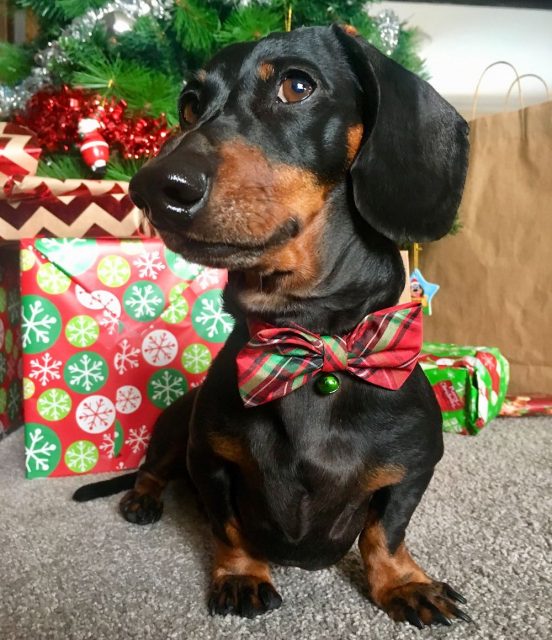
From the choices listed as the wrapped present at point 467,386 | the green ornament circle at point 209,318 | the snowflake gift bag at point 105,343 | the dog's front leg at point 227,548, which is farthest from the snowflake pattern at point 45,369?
the wrapped present at point 467,386

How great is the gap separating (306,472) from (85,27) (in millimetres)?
1402

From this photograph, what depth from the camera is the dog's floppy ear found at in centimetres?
75

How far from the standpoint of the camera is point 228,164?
2.11 ft

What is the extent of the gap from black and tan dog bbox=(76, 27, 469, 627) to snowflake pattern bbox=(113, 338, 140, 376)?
0.53 m

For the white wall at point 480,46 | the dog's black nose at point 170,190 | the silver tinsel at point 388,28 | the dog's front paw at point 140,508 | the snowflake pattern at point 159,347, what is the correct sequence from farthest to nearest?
the white wall at point 480,46, the silver tinsel at point 388,28, the snowflake pattern at point 159,347, the dog's front paw at point 140,508, the dog's black nose at point 170,190

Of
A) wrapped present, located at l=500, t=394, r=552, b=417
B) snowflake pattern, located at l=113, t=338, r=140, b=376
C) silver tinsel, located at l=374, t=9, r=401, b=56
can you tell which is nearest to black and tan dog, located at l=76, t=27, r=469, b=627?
snowflake pattern, located at l=113, t=338, r=140, b=376

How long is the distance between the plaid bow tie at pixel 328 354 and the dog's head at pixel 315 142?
0.09 metres

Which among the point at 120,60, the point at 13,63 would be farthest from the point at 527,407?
the point at 13,63

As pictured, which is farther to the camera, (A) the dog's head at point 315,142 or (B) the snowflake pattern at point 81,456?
(B) the snowflake pattern at point 81,456

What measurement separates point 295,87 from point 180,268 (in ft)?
2.39

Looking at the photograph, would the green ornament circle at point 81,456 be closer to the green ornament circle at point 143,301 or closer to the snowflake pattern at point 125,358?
the snowflake pattern at point 125,358

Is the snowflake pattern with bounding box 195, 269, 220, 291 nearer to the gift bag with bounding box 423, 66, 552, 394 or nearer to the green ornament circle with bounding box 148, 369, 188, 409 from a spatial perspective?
the green ornament circle with bounding box 148, 369, 188, 409

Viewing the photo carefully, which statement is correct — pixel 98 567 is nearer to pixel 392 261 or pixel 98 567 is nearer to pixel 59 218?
pixel 392 261

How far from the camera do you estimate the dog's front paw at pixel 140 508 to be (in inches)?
42.7
